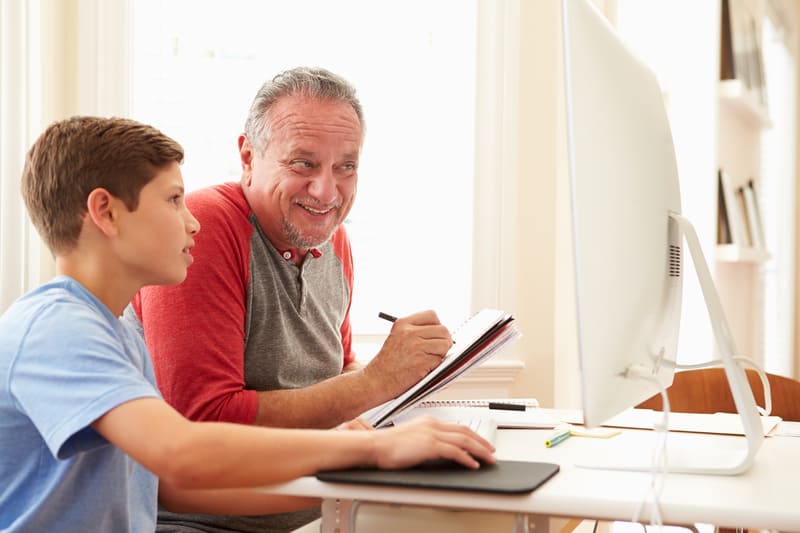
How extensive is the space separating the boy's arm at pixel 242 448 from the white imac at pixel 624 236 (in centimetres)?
19

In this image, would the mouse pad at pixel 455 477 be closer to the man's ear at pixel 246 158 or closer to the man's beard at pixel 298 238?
the man's beard at pixel 298 238

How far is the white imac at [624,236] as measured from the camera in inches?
38.0

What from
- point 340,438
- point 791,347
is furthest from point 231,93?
point 791,347

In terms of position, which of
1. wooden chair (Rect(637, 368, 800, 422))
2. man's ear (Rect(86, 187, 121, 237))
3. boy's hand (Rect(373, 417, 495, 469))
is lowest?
wooden chair (Rect(637, 368, 800, 422))

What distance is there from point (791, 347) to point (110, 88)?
187 inches

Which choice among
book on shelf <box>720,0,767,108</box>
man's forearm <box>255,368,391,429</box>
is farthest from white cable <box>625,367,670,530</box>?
book on shelf <box>720,0,767,108</box>

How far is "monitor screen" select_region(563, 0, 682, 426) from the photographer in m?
0.96

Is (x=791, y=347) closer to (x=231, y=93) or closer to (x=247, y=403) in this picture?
(x=231, y=93)

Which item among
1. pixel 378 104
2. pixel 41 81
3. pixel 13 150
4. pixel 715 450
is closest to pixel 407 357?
pixel 715 450

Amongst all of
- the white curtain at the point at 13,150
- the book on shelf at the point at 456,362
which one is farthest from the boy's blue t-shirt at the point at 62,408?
the white curtain at the point at 13,150

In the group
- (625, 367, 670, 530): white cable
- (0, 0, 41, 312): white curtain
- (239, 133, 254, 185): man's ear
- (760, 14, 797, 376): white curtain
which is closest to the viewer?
(625, 367, 670, 530): white cable

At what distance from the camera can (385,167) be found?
2.68m

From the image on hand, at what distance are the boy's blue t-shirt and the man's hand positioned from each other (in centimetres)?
43

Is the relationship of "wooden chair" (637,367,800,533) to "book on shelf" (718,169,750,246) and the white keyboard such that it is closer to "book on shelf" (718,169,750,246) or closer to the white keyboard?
the white keyboard
